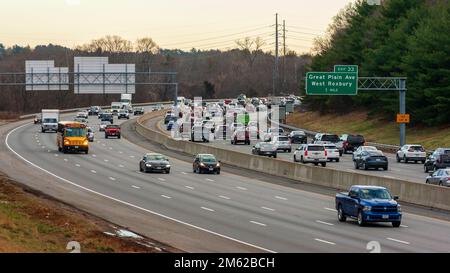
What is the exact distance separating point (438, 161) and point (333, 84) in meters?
22.5

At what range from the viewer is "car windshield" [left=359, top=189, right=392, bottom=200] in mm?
33750

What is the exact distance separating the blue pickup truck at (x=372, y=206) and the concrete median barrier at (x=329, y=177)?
246 inches

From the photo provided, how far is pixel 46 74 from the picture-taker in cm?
11919

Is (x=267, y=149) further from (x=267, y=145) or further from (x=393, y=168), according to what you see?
(x=393, y=168)

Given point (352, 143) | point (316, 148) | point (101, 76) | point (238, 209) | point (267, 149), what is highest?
point (101, 76)

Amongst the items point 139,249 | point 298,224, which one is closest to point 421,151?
point 298,224

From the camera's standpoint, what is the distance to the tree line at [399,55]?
92.9 m

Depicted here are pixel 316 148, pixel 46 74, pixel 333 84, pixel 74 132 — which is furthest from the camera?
pixel 46 74

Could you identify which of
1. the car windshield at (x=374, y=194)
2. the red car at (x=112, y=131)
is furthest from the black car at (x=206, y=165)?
the red car at (x=112, y=131)

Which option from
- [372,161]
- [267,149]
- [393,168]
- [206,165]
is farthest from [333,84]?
[206,165]

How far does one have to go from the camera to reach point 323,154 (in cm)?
6281

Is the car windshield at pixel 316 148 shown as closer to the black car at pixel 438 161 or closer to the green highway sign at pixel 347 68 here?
the black car at pixel 438 161
